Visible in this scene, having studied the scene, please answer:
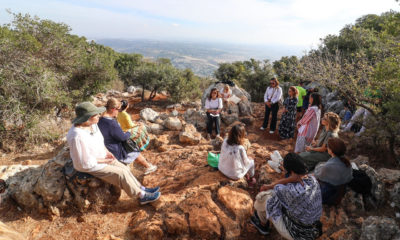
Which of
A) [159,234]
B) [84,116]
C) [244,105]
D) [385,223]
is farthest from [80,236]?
[244,105]

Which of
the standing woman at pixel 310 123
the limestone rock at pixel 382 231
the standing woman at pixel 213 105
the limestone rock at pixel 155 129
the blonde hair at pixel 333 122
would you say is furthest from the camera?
the limestone rock at pixel 155 129

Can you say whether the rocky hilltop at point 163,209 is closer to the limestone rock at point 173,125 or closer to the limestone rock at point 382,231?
the limestone rock at point 382,231

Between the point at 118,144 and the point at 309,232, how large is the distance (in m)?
3.51

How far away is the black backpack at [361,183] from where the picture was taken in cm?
341

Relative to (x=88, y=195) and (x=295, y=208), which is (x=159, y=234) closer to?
(x=88, y=195)

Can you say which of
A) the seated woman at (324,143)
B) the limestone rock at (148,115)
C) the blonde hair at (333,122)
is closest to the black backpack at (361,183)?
the seated woman at (324,143)

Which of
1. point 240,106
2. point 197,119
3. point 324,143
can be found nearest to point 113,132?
point 324,143

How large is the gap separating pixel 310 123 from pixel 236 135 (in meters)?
2.61

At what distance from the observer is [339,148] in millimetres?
3182

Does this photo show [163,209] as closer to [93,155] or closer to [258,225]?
[93,155]

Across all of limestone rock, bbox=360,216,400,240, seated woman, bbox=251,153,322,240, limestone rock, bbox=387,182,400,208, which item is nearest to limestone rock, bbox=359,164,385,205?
limestone rock, bbox=387,182,400,208

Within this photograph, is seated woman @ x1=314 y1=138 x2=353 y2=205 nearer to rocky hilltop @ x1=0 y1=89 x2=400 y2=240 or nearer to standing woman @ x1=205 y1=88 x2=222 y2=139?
rocky hilltop @ x1=0 y1=89 x2=400 y2=240

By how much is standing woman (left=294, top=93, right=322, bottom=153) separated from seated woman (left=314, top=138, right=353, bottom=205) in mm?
1923

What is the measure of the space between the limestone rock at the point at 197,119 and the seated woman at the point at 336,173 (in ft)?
19.2
